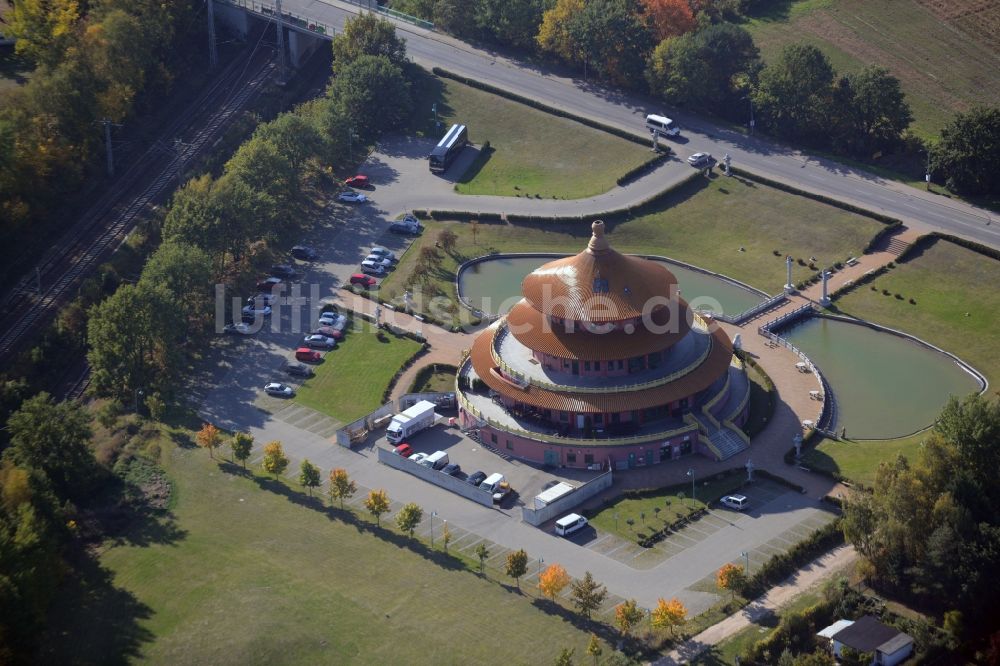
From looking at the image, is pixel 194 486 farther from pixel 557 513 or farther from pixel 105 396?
pixel 557 513

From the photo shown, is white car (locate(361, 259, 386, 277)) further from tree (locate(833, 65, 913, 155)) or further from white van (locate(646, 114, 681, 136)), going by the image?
tree (locate(833, 65, 913, 155))

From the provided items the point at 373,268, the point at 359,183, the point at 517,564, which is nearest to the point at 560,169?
the point at 359,183

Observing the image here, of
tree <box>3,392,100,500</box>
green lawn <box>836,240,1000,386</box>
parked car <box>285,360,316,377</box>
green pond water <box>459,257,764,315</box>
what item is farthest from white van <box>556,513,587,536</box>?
green lawn <box>836,240,1000,386</box>

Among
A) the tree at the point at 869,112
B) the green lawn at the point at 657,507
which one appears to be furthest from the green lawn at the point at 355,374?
the tree at the point at 869,112

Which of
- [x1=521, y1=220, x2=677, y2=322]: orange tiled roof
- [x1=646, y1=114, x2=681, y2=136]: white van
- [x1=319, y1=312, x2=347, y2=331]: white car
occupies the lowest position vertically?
[x1=319, y1=312, x2=347, y2=331]: white car

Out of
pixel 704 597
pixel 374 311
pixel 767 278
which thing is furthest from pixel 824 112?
pixel 704 597

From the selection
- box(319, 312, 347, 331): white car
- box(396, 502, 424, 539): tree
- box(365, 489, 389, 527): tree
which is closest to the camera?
box(396, 502, 424, 539): tree
